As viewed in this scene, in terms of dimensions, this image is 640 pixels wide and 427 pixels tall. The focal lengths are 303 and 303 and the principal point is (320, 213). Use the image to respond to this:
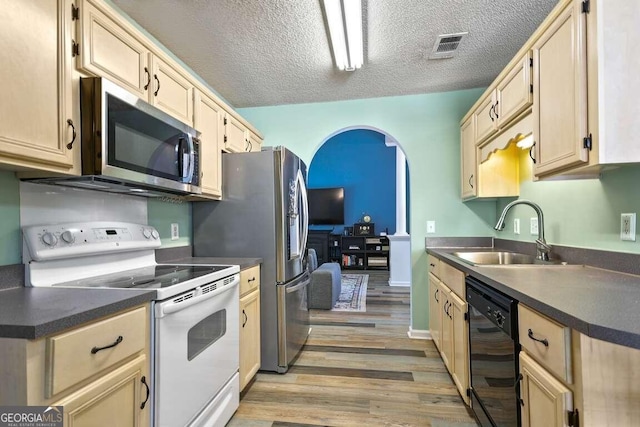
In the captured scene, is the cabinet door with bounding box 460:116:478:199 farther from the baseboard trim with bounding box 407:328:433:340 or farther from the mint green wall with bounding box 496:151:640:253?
the baseboard trim with bounding box 407:328:433:340

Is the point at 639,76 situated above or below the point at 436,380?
above

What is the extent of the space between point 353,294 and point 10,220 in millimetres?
4059

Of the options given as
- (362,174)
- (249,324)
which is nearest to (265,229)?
(249,324)

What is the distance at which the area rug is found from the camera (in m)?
3.98

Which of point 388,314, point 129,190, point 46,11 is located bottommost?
point 388,314

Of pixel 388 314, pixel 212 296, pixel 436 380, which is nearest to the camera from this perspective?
pixel 212 296

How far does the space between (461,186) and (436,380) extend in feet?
5.68

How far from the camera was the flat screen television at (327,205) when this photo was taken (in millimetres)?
7395

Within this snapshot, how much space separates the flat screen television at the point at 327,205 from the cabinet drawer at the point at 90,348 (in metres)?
6.34

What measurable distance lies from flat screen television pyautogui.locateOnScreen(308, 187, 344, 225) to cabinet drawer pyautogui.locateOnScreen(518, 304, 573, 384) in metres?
6.29

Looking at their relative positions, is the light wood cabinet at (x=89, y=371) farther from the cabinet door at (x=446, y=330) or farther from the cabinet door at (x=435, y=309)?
the cabinet door at (x=435, y=309)

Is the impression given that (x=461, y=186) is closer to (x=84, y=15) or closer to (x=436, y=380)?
(x=436, y=380)

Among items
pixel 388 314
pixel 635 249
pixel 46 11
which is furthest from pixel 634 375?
pixel 388 314

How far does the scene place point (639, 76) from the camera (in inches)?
43.7
